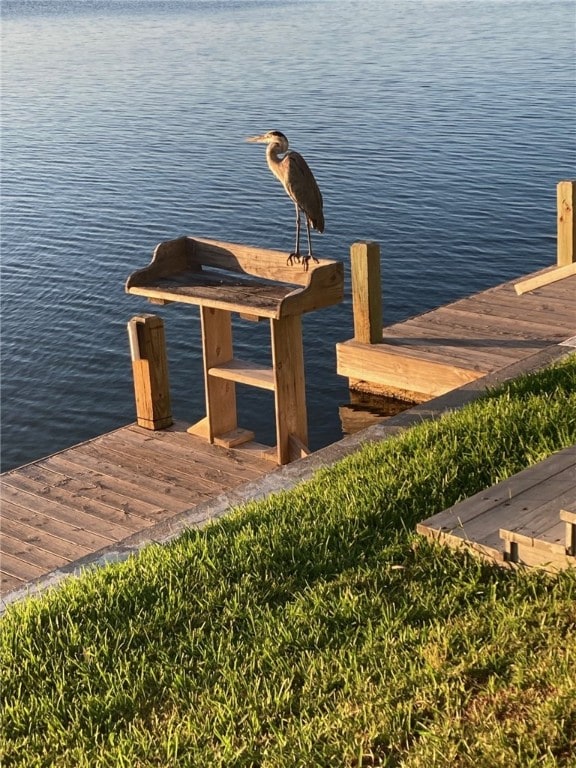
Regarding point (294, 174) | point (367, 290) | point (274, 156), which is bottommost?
point (367, 290)

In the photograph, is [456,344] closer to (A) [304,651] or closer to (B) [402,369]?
(B) [402,369]

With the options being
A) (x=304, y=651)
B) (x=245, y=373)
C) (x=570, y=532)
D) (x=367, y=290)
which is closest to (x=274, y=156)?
(x=245, y=373)

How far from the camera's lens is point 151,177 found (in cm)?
2473

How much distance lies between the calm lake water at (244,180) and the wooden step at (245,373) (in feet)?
10.2

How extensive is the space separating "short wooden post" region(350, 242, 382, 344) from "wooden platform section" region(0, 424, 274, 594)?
2.38 meters

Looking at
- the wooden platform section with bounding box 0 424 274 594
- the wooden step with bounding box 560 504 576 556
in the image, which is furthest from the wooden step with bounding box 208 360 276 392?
the wooden step with bounding box 560 504 576 556

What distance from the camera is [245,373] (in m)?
9.39

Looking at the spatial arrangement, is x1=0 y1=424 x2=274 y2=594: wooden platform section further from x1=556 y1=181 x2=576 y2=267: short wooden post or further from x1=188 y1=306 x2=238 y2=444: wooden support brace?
x1=556 y1=181 x2=576 y2=267: short wooden post

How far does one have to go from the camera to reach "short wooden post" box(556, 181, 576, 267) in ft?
43.6

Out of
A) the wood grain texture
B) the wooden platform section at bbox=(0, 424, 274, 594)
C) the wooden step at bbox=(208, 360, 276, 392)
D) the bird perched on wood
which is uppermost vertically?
the bird perched on wood

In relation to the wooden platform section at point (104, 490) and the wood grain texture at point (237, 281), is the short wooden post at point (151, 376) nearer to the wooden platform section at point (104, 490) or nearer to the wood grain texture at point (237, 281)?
the wooden platform section at point (104, 490)

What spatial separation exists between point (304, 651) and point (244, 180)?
20303 mm

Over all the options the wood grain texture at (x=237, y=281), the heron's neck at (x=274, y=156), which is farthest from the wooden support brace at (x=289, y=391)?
the heron's neck at (x=274, y=156)

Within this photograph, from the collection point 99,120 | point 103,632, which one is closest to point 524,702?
point 103,632
